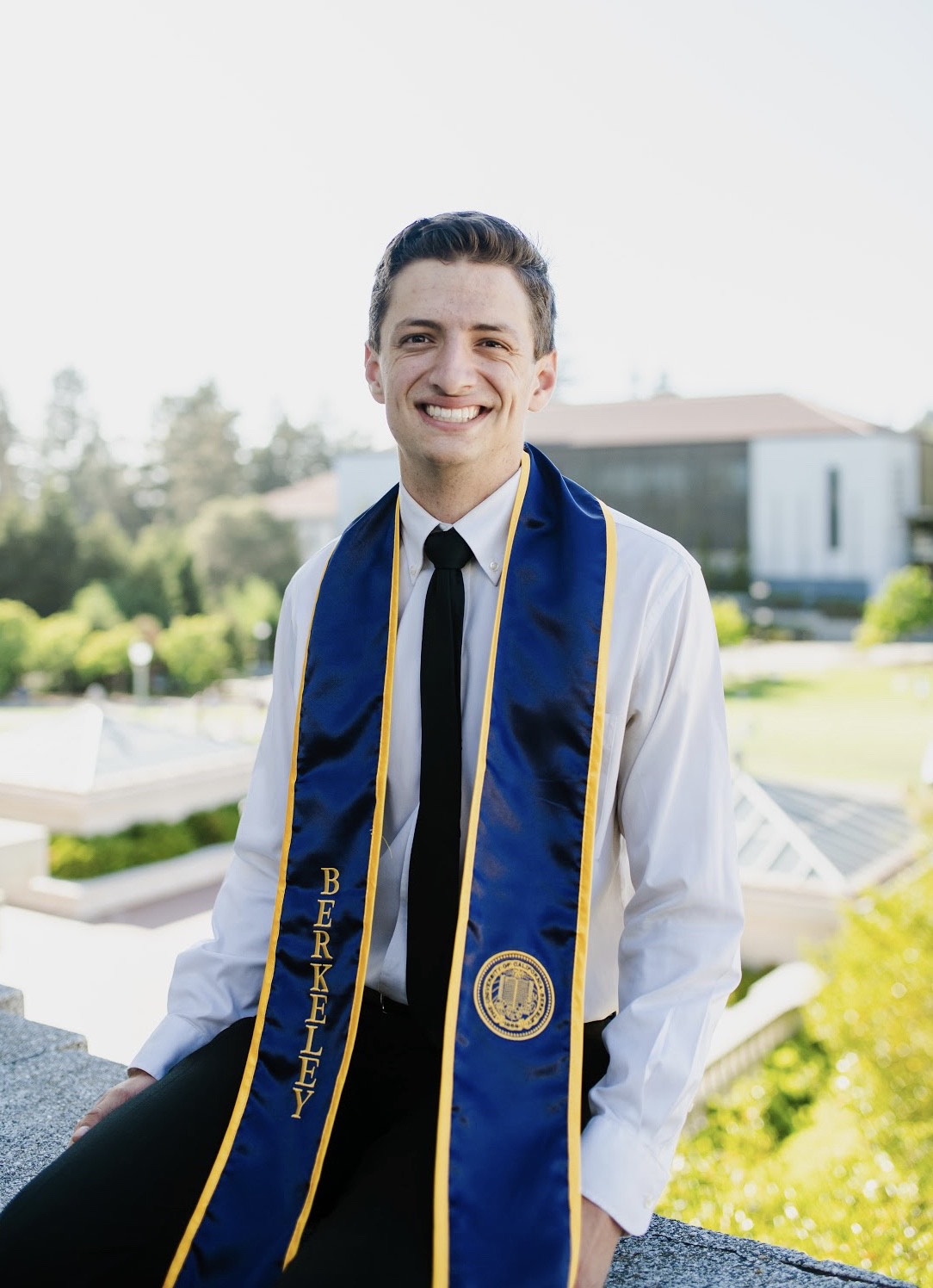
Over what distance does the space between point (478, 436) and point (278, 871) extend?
652 mm

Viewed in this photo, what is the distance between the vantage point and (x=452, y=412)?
1596mm

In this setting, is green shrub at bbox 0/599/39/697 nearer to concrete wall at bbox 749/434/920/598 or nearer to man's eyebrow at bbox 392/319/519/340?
concrete wall at bbox 749/434/920/598

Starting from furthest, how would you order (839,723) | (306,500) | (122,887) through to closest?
(306,500) < (839,723) < (122,887)

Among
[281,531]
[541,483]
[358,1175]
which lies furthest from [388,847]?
[281,531]

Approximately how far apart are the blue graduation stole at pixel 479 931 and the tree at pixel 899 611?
37.1m

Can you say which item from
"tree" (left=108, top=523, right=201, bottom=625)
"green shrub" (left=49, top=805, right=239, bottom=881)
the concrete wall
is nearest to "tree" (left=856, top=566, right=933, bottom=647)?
the concrete wall

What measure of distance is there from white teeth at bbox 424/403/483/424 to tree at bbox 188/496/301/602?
37865 mm

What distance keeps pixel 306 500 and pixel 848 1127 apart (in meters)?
41.0

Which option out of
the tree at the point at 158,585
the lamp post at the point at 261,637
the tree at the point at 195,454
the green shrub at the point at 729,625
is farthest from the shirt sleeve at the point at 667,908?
the tree at the point at 195,454

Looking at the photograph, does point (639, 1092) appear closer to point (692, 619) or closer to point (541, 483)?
point (692, 619)

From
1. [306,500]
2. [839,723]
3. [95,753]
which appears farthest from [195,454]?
[95,753]

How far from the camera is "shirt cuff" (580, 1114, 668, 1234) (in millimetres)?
1336

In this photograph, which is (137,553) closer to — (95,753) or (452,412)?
(95,753)

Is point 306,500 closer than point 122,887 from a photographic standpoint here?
No
